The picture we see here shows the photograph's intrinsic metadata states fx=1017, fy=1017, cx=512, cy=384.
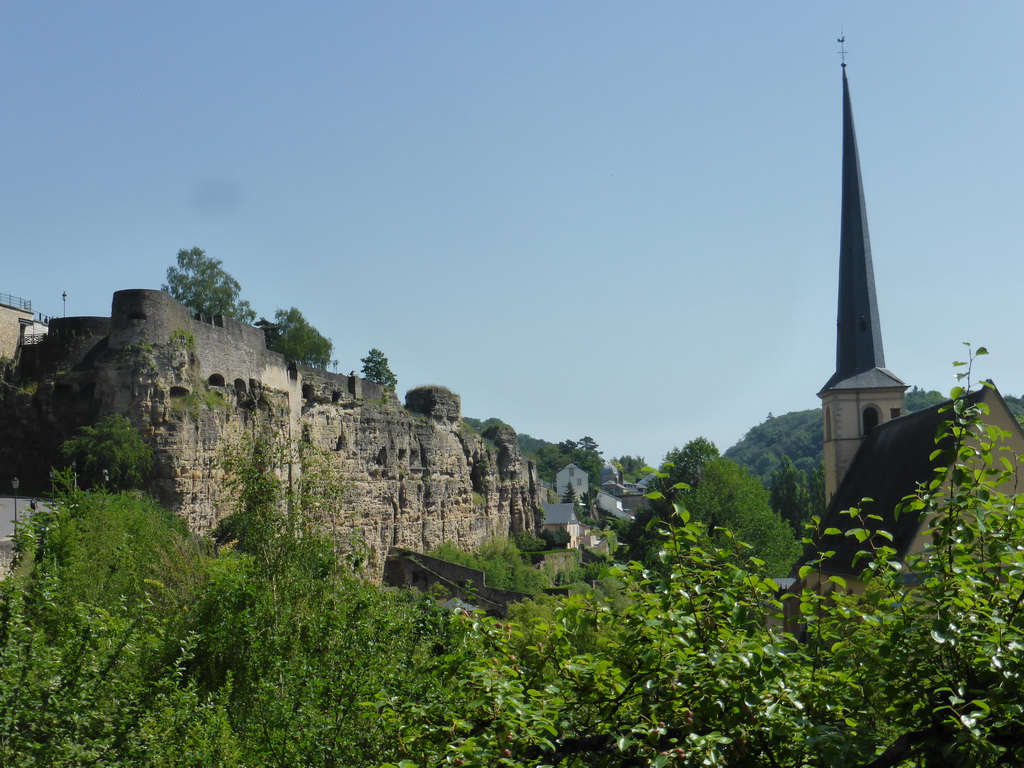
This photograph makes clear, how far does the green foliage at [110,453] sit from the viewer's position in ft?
96.1

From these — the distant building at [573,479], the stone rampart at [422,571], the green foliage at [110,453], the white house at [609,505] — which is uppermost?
the distant building at [573,479]

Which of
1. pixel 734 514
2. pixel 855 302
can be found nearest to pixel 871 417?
pixel 855 302

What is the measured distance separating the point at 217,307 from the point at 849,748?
2253 inches

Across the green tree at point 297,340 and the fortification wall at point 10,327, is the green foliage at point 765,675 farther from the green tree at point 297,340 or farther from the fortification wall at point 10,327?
the green tree at point 297,340

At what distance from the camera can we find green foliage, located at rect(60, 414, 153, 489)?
29297 millimetres

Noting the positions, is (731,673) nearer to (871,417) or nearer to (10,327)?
(871,417)

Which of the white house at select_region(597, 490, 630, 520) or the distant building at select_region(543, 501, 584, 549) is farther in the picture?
the white house at select_region(597, 490, 630, 520)

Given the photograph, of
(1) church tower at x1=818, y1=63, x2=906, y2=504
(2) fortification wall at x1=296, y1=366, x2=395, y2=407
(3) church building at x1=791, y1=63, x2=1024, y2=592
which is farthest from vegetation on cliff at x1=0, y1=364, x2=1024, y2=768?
(2) fortification wall at x1=296, y1=366, x2=395, y2=407

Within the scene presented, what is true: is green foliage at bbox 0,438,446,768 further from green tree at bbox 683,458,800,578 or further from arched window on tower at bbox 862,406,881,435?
green tree at bbox 683,458,800,578

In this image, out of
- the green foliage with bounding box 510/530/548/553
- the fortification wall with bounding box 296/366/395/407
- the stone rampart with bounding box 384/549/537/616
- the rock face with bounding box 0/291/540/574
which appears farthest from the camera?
the green foliage with bounding box 510/530/548/553

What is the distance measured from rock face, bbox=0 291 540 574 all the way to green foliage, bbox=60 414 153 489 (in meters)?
0.48

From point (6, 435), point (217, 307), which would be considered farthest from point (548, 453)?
Result: point (6, 435)

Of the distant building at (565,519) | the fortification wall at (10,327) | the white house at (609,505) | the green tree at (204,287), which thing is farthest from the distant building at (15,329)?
the white house at (609,505)

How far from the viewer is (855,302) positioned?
36938mm
